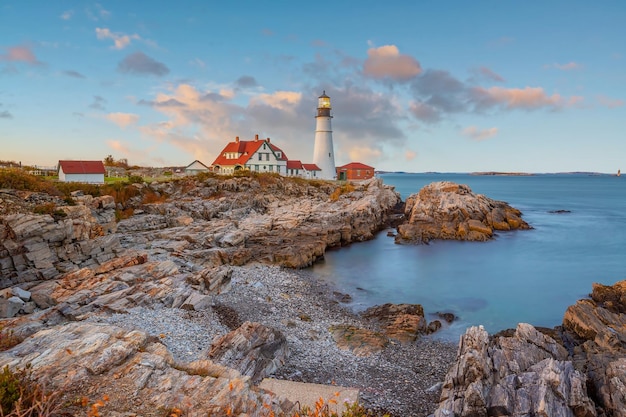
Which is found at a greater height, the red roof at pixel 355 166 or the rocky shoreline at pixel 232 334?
the red roof at pixel 355 166

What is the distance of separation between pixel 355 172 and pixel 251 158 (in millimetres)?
22263

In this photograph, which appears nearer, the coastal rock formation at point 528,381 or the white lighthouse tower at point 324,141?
the coastal rock formation at point 528,381

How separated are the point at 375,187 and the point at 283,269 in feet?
97.6

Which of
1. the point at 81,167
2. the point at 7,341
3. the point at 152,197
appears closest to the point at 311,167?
the point at 152,197

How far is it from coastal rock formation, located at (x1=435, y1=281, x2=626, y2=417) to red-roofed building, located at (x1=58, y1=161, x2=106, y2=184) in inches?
1429

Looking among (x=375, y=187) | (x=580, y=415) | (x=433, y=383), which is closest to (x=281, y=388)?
(x=433, y=383)

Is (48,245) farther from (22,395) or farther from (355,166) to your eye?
(355,166)

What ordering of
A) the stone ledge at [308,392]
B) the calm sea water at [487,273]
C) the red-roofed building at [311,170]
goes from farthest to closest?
the red-roofed building at [311,170] < the calm sea water at [487,273] < the stone ledge at [308,392]

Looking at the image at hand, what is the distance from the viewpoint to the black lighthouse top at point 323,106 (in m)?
59.6

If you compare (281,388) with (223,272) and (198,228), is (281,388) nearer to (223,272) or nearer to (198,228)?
(223,272)

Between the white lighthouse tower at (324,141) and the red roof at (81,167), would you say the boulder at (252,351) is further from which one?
the white lighthouse tower at (324,141)

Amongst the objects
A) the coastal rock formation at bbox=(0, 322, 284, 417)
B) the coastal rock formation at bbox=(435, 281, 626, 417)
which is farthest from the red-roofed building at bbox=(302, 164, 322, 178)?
the coastal rock formation at bbox=(0, 322, 284, 417)

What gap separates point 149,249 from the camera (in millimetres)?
23078

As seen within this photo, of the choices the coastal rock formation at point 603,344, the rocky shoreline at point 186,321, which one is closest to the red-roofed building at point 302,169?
the rocky shoreline at point 186,321
